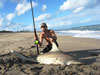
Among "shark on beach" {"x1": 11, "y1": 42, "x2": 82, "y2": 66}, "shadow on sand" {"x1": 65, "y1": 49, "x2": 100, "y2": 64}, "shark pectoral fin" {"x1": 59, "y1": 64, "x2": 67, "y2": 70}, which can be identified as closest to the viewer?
"shark pectoral fin" {"x1": 59, "y1": 64, "x2": 67, "y2": 70}

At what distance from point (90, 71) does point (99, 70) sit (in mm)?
323

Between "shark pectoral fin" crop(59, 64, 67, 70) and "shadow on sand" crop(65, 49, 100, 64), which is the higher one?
"shark pectoral fin" crop(59, 64, 67, 70)

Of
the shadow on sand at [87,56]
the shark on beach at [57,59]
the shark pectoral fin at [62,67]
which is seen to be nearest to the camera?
the shark pectoral fin at [62,67]

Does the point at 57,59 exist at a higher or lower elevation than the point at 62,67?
higher

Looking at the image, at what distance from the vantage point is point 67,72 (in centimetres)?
349

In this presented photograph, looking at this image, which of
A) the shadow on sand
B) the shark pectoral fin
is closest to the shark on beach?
the shark pectoral fin

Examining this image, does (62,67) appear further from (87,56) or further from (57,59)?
(87,56)

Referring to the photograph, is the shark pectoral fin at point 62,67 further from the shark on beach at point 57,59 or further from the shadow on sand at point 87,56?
the shadow on sand at point 87,56

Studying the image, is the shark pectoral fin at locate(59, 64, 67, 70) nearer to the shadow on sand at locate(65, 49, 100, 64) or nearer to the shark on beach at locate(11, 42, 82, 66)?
the shark on beach at locate(11, 42, 82, 66)

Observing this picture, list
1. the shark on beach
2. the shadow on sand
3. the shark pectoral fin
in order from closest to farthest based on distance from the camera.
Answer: the shark pectoral fin
the shark on beach
the shadow on sand

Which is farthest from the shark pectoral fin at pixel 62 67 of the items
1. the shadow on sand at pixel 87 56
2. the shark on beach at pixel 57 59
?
the shadow on sand at pixel 87 56

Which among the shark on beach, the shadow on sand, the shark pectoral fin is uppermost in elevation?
the shark on beach

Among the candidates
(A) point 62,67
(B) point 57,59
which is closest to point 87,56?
(B) point 57,59

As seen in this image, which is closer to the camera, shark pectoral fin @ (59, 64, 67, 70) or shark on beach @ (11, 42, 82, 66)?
shark pectoral fin @ (59, 64, 67, 70)
